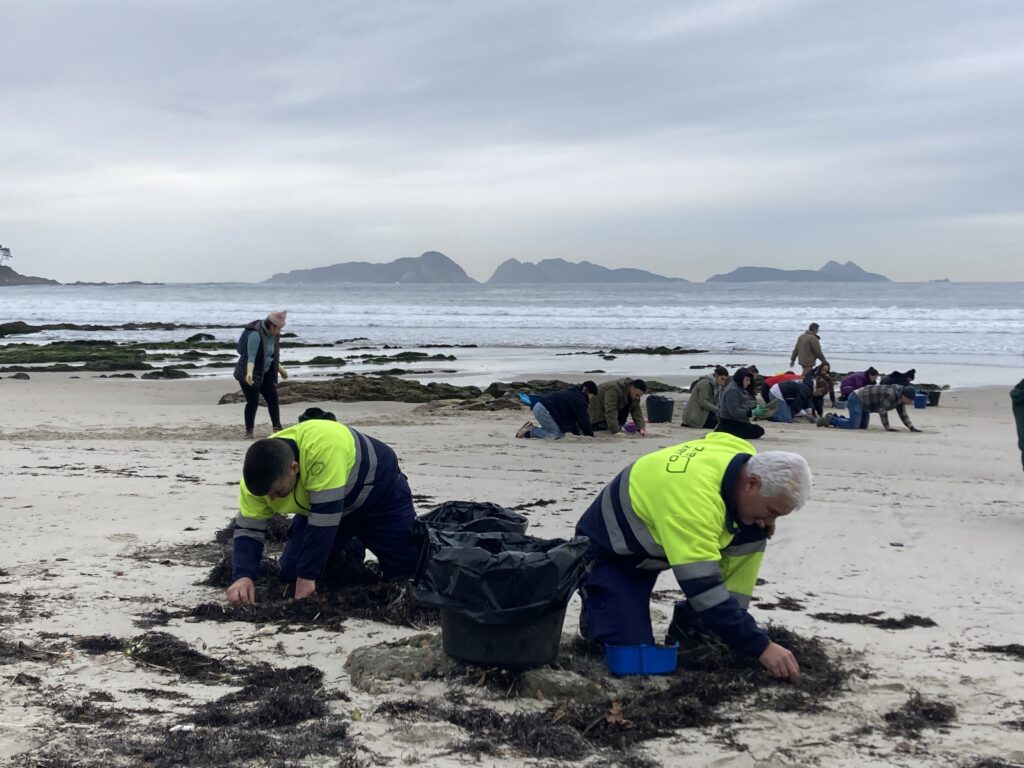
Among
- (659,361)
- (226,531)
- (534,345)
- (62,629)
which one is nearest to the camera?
(62,629)

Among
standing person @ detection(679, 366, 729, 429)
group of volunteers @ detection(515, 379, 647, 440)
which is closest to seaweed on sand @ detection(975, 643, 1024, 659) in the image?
group of volunteers @ detection(515, 379, 647, 440)

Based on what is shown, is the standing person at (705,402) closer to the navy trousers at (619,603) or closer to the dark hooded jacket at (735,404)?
the dark hooded jacket at (735,404)

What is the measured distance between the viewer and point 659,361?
26406 mm

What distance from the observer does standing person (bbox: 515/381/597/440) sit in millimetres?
11312

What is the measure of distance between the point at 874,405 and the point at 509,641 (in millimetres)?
10443

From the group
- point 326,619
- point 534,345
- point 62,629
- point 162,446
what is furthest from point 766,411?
point 534,345

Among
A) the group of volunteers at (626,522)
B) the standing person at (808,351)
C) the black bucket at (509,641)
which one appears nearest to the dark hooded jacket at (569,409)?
the group of volunteers at (626,522)

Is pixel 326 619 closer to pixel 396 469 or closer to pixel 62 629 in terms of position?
pixel 396 469

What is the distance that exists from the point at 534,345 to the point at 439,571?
93.5 ft

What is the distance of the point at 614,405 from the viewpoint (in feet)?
38.4

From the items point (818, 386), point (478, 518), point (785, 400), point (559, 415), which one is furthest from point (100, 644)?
point (818, 386)

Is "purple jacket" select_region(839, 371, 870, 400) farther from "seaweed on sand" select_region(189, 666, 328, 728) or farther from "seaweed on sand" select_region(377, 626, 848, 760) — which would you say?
"seaweed on sand" select_region(189, 666, 328, 728)

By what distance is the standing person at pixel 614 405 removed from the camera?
38.4 ft

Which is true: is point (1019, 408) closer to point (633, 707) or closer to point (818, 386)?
point (633, 707)
